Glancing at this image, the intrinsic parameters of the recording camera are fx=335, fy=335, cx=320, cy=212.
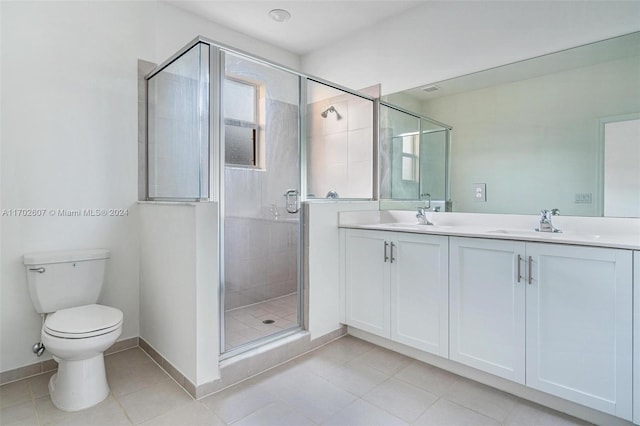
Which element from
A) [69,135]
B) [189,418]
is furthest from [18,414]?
[69,135]

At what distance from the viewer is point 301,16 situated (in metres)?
2.96

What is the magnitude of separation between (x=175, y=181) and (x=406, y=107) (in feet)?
6.35

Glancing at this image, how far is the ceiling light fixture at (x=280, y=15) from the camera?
2865 millimetres

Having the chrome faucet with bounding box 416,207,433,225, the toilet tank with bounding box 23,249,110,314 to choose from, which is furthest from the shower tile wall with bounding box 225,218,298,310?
the chrome faucet with bounding box 416,207,433,225

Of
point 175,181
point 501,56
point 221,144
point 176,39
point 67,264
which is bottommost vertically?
point 67,264

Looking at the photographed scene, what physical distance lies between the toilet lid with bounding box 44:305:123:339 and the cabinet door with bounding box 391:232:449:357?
5.44 ft

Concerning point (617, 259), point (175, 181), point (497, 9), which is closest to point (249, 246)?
point (175, 181)

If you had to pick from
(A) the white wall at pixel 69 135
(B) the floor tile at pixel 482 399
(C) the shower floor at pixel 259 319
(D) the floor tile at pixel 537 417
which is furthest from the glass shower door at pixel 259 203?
(D) the floor tile at pixel 537 417

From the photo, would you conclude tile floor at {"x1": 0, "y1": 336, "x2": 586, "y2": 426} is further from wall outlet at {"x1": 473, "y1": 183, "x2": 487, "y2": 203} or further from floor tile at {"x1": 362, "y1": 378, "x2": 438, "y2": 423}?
wall outlet at {"x1": 473, "y1": 183, "x2": 487, "y2": 203}

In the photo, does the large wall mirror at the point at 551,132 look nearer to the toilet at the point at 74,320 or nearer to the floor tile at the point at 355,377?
the floor tile at the point at 355,377

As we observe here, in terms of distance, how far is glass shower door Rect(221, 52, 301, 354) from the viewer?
2027mm

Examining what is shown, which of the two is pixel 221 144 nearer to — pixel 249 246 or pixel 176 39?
pixel 249 246

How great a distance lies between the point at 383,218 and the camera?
2947mm

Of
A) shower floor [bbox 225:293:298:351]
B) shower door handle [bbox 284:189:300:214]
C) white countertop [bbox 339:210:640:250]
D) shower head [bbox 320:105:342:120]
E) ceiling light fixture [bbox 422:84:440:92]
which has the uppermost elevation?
ceiling light fixture [bbox 422:84:440:92]
